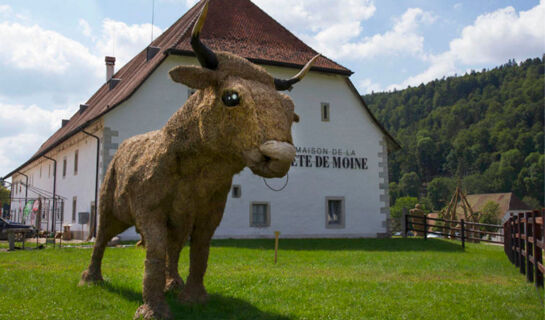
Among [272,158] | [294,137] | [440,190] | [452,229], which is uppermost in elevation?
[440,190]

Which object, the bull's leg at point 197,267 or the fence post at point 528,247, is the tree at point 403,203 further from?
the bull's leg at point 197,267

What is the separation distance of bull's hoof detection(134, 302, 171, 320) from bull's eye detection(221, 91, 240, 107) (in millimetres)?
2078

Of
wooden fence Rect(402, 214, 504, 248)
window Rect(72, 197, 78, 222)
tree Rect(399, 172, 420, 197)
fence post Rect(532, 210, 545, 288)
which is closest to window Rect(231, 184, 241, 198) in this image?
wooden fence Rect(402, 214, 504, 248)

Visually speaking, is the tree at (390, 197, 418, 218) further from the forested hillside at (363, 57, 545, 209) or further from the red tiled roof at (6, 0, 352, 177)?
the red tiled roof at (6, 0, 352, 177)

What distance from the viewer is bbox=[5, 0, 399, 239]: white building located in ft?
61.9

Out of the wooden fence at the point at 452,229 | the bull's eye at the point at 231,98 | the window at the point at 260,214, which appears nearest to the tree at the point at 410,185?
the wooden fence at the point at 452,229

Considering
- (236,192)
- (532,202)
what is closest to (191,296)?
(236,192)

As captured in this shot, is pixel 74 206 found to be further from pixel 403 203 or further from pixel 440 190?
pixel 440 190

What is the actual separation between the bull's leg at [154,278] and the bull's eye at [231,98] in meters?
1.52

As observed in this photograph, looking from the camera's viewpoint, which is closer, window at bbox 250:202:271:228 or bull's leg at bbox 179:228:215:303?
bull's leg at bbox 179:228:215:303

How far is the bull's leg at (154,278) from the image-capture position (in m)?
4.80

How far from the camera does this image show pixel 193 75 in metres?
4.63

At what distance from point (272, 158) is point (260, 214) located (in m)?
16.6

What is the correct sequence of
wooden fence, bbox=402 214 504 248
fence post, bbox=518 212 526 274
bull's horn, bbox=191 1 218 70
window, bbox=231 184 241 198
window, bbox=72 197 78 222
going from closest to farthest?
bull's horn, bbox=191 1 218 70, fence post, bbox=518 212 526 274, wooden fence, bbox=402 214 504 248, window, bbox=231 184 241 198, window, bbox=72 197 78 222
